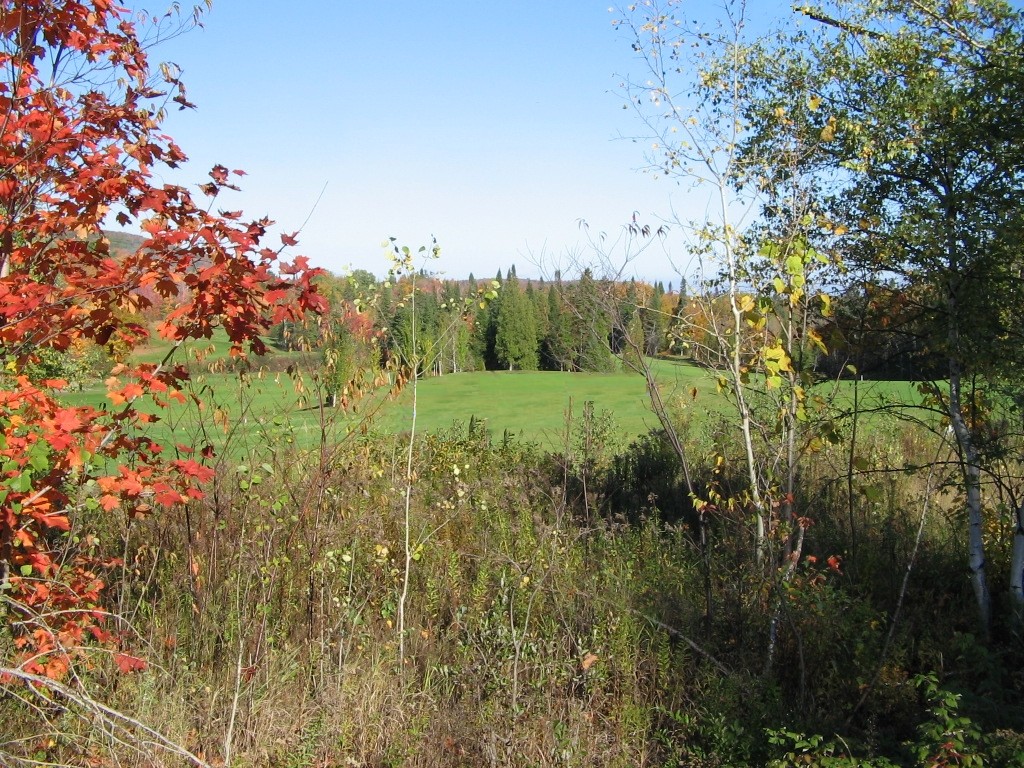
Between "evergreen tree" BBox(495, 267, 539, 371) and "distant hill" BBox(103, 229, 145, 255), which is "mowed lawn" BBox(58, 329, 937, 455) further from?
"evergreen tree" BBox(495, 267, 539, 371)

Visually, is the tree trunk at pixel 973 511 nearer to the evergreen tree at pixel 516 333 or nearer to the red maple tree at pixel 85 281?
the red maple tree at pixel 85 281

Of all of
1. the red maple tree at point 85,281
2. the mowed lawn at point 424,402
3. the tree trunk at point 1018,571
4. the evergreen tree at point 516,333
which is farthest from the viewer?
the evergreen tree at point 516,333

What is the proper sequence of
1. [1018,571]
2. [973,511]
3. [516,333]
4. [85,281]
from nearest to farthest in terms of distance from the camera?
[85,281] → [1018,571] → [973,511] → [516,333]

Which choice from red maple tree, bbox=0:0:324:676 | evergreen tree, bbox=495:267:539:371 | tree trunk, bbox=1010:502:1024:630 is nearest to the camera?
red maple tree, bbox=0:0:324:676

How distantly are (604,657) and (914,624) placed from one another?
2506 mm

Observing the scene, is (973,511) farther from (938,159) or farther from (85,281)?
(85,281)

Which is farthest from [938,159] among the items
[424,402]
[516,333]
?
[516,333]

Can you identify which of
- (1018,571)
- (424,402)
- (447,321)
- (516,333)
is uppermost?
(516,333)

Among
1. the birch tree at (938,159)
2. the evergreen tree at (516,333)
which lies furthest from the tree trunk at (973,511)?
the evergreen tree at (516,333)

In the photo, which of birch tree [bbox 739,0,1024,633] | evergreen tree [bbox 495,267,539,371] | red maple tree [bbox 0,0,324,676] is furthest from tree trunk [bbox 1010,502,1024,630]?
evergreen tree [bbox 495,267,539,371]

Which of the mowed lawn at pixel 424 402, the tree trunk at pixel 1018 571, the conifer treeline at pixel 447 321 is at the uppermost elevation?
the conifer treeline at pixel 447 321

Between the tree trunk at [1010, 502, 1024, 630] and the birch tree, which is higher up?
the birch tree

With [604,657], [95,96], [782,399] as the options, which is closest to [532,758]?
[604,657]

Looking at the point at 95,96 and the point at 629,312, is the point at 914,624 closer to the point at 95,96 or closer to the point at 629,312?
the point at 629,312
